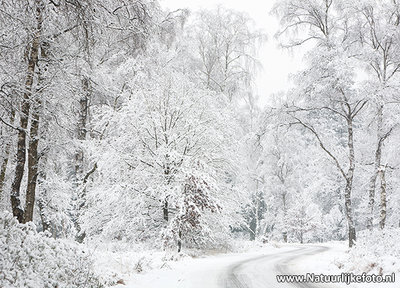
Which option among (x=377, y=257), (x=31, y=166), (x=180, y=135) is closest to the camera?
(x=31, y=166)

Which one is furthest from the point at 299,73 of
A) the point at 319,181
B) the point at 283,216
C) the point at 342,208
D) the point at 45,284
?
the point at 342,208

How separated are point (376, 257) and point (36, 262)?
725 centimetres

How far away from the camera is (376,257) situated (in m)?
7.67

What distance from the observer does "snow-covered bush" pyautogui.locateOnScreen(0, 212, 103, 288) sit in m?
4.48

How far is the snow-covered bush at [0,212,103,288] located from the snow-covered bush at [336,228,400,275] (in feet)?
18.3

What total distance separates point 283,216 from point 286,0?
20.5m

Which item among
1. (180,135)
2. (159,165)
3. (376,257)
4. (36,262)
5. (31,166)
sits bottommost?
(376,257)

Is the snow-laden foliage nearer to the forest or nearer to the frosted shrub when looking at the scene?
the forest

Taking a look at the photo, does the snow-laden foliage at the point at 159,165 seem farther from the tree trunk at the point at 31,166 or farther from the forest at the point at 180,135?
the tree trunk at the point at 31,166

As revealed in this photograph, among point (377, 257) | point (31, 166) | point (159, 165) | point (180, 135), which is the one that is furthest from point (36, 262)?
point (180, 135)

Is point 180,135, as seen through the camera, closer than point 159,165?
No

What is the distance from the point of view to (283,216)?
2983 centimetres

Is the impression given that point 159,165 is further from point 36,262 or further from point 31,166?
point 36,262

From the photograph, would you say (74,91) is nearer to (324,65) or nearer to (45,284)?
(45,284)
